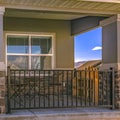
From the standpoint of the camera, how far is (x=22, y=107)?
7934 mm

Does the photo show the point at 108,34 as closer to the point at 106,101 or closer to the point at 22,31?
the point at 106,101

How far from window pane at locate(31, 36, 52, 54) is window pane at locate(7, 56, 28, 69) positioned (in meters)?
0.51

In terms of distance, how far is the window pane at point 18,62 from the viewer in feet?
38.5

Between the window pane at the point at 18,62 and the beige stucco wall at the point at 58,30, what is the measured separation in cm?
115

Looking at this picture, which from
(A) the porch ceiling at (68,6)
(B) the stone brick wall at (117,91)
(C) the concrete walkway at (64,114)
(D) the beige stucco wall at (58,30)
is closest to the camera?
(C) the concrete walkway at (64,114)

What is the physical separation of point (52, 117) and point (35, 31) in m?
5.51

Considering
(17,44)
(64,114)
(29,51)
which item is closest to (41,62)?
(29,51)

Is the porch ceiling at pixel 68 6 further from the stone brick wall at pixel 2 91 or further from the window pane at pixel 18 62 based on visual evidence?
the window pane at pixel 18 62

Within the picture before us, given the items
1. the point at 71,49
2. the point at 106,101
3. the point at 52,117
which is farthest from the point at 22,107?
the point at 71,49

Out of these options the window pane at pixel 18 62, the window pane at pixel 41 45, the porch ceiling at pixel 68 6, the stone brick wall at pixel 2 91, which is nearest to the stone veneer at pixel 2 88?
the stone brick wall at pixel 2 91

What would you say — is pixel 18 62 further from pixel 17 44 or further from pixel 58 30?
pixel 58 30

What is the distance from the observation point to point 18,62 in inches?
466

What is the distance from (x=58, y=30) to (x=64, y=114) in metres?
5.62

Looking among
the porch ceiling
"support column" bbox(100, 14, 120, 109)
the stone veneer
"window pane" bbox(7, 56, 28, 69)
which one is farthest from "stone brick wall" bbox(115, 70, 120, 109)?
"window pane" bbox(7, 56, 28, 69)
